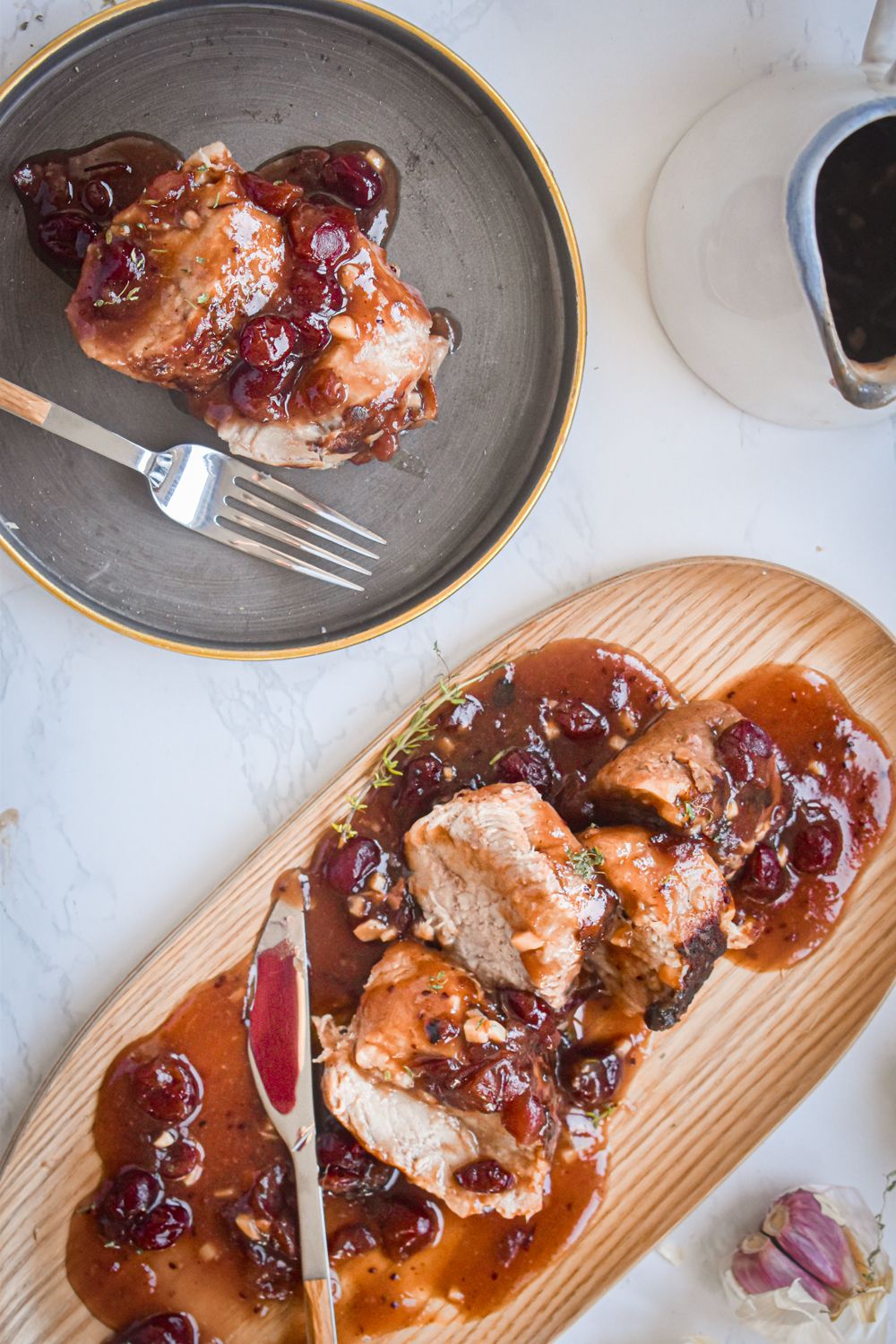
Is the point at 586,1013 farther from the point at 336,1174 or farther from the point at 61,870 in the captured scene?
the point at 61,870

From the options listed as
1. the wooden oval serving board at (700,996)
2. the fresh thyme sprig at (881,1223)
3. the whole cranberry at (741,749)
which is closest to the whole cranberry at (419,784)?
the wooden oval serving board at (700,996)

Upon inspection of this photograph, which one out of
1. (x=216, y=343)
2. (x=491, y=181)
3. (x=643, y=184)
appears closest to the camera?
(x=216, y=343)

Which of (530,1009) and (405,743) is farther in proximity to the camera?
(405,743)

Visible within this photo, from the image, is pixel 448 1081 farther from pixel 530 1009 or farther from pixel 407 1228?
pixel 407 1228

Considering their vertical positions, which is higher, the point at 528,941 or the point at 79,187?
the point at 79,187

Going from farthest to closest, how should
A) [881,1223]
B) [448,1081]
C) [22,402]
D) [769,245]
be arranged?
[881,1223] → [448,1081] → [22,402] → [769,245]

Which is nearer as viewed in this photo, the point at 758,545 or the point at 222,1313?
the point at 222,1313

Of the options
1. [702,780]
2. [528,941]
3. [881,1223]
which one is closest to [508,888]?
[528,941]

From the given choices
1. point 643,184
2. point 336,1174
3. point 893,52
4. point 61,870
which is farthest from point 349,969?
point 893,52
